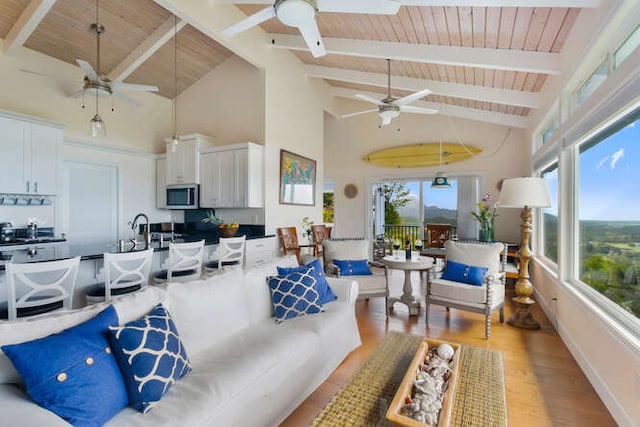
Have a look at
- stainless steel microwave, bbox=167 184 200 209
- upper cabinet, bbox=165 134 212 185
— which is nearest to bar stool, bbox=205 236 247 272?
stainless steel microwave, bbox=167 184 200 209

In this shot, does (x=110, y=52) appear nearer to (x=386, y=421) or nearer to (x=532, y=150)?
(x=386, y=421)

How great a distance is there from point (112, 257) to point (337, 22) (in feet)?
12.0

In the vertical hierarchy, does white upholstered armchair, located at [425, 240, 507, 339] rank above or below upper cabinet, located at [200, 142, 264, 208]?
below

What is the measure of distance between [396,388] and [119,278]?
2343 mm

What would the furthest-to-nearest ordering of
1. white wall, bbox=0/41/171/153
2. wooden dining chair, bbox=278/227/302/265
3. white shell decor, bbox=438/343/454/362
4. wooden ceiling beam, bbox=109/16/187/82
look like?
wooden dining chair, bbox=278/227/302/265, wooden ceiling beam, bbox=109/16/187/82, white wall, bbox=0/41/171/153, white shell decor, bbox=438/343/454/362

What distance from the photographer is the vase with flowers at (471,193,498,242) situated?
5643 millimetres

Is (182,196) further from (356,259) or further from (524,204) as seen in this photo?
(524,204)

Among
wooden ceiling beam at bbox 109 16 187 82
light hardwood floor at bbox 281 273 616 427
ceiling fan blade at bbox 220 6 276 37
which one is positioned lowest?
light hardwood floor at bbox 281 273 616 427

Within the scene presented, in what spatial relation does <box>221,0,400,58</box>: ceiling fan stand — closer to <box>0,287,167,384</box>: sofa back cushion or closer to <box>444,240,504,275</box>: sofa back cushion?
<box>0,287,167,384</box>: sofa back cushion

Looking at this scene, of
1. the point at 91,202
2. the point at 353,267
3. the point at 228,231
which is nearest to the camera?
the point at 353,267

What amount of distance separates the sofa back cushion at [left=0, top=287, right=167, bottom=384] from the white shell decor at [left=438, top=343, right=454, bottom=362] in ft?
5.40

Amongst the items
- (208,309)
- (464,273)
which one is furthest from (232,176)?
(464,273)

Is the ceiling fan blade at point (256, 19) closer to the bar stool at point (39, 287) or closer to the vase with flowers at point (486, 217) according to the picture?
the bar stool at point (39, 287)

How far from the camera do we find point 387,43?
409 cm
